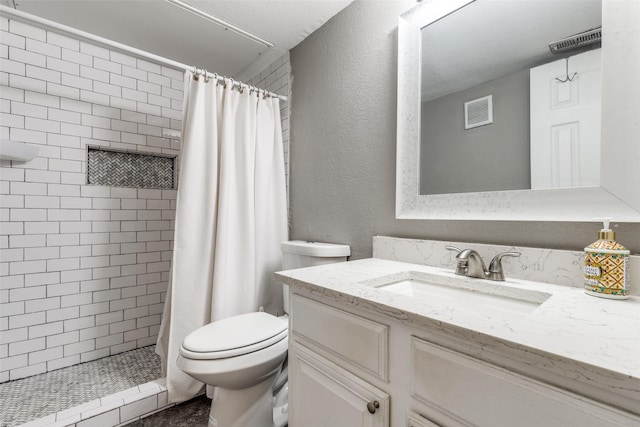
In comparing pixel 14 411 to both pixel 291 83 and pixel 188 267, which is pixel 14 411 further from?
pixel 291 83

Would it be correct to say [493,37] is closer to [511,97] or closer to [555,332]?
[511,97]

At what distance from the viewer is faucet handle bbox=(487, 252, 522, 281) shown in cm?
96

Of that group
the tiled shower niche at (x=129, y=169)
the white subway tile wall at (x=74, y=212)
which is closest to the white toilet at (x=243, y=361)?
the white subway tile wall at (x=74, y=212)

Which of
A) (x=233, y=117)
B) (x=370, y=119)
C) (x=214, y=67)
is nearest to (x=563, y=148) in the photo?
(x=370, y=119)

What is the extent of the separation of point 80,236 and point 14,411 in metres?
0.98

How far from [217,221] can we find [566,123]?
1.55 m

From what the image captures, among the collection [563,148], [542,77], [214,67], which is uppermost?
[214,67]

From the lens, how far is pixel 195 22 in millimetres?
1819

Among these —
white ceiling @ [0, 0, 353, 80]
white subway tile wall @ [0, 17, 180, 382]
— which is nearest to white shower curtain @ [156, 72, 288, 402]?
white ceiling @ [0, 0, 353, 80]

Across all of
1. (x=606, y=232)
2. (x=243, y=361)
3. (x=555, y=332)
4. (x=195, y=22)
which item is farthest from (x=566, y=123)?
(x=195, y=22)

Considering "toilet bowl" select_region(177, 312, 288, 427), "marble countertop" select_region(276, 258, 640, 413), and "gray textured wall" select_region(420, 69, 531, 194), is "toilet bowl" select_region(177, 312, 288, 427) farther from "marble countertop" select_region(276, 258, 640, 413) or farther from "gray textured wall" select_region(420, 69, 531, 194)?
"gray textured wall" select_region(420, 69, 531, 194)

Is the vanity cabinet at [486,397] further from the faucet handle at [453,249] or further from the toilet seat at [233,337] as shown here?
the toilet seat at [233,337]

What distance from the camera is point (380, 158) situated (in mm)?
1469

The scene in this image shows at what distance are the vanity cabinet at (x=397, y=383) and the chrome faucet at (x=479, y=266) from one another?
43cm
